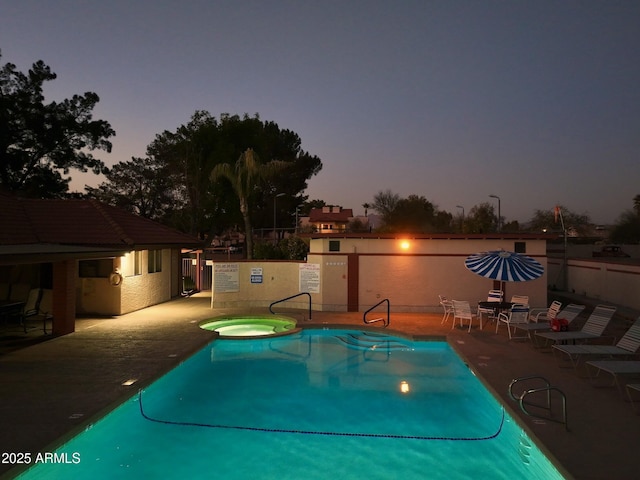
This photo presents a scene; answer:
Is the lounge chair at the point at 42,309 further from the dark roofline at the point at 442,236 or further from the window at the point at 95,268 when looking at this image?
the dark roofline at the point at 442,236

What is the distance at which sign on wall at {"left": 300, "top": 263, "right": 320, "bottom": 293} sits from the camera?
16.8m

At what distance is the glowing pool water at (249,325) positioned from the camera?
14.5 metres

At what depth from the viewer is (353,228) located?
5497 centimetres

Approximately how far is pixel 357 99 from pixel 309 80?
368cm

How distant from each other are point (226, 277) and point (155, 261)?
360cm

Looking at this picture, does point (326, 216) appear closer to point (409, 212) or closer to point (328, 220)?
point (328, 220)

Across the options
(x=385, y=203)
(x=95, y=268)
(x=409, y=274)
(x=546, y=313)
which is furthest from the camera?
(x=385, y=203)

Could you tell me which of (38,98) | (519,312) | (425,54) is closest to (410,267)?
(519,312)

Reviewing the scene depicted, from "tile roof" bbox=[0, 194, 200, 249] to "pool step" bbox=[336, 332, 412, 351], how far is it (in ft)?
26.5

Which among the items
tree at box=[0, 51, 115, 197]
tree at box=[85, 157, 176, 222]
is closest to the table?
tree at box=[0, 51, 115, 197]

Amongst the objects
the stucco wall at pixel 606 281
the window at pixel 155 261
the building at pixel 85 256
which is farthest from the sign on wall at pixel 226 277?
the stucco wall at pixel 606 281

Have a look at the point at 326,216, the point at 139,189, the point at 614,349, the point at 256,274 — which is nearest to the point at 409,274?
the point at 256,274

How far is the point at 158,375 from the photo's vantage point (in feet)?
28.5

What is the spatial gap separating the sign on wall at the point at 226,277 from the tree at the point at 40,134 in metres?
23.3
